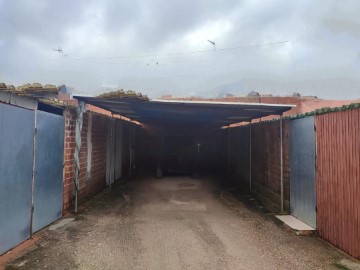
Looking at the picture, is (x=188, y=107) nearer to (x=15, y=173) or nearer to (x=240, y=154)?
(x=15, y=173)

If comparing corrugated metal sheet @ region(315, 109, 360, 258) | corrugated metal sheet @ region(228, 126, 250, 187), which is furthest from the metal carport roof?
corrugated metal sheet @ region(228, 126, 250, 187)

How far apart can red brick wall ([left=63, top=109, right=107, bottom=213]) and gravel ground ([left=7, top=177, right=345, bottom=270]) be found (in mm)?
575

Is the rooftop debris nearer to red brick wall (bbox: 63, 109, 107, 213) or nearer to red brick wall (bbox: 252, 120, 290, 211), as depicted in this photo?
red brick wall (bbox: 63, 109, 107, 213)

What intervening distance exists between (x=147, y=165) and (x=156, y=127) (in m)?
2.36

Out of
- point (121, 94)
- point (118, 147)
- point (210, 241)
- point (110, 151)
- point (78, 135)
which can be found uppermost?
point (121, 94)

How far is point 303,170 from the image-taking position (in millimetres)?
7004

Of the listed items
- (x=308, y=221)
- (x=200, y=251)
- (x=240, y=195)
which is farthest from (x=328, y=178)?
(x=240, y=195)

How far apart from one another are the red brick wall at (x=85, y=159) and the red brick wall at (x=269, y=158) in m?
5.51

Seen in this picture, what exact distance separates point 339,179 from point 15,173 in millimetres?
5617

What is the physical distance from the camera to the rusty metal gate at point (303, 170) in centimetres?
655

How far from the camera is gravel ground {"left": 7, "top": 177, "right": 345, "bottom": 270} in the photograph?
15.4ft

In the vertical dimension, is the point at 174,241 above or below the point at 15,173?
below

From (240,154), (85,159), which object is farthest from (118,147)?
(240,154)

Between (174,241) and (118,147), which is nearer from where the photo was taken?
(174,241)
